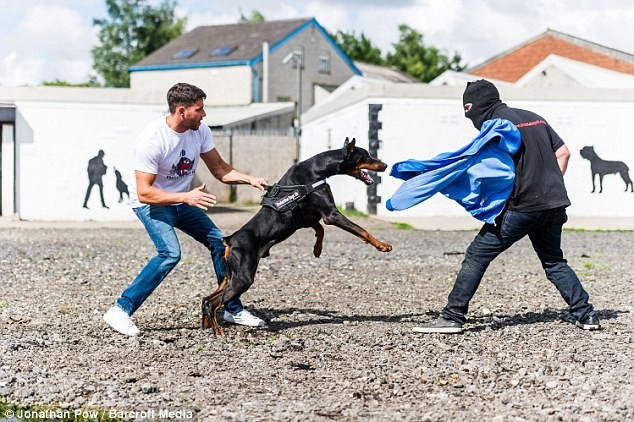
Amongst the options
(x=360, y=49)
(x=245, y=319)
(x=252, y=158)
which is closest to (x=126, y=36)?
(x=360, y=49)

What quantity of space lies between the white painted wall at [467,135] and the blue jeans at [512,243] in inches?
509

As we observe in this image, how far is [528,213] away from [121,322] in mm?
3156

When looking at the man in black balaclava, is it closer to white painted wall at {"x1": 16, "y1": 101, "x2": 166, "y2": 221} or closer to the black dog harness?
the black dog harness

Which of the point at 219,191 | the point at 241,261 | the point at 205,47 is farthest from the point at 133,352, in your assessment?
the point at 205,47

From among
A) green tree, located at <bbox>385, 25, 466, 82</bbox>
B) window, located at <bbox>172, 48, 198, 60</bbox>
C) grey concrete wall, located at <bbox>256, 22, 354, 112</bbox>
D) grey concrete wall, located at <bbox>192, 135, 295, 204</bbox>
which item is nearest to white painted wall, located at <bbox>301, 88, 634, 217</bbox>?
grey concrete wall, located at <bbox>192, 135, 295, 204</bbox>

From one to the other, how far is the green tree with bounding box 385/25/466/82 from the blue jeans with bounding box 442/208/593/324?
56250mm

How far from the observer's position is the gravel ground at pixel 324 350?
4.79m

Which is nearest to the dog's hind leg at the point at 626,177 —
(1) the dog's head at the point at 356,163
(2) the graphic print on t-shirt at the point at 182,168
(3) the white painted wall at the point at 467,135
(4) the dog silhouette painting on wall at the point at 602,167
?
(4) the dog silhouette painting on wall at the point at 602,167

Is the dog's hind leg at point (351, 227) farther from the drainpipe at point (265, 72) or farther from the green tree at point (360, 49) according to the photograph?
the green tree at point (360, 49)

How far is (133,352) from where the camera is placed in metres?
6.05

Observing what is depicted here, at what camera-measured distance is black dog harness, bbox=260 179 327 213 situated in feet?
21.7

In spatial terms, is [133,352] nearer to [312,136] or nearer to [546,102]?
[546,102]

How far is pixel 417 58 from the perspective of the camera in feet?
209

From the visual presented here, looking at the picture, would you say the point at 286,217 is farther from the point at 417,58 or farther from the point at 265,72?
the point at 417,58
